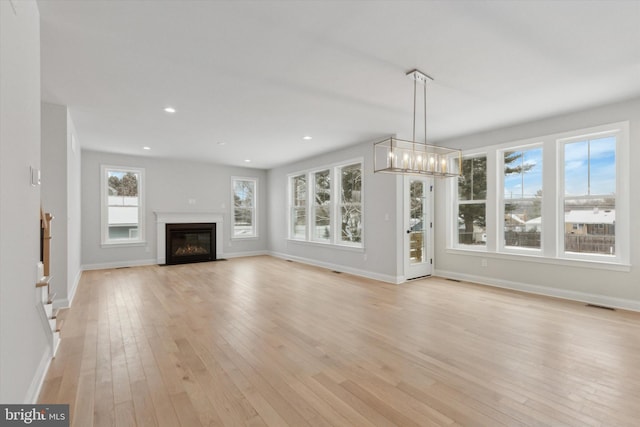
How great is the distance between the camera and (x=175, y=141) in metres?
5.80

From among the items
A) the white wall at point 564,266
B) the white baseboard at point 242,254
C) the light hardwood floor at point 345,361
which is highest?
the white wall at point 564,266

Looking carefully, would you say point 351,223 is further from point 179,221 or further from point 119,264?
point 119,264

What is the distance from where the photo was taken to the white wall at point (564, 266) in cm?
383

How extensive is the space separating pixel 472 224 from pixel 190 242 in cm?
672

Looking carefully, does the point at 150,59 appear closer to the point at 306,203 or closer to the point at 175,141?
the point at 175,141

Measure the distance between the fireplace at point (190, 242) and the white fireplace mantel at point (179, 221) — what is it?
0.28 feet

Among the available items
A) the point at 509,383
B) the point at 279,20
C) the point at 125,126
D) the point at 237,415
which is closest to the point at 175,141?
the point at 125,126

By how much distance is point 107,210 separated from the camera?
6867mm

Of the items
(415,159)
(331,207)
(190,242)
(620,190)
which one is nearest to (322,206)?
(331,207)

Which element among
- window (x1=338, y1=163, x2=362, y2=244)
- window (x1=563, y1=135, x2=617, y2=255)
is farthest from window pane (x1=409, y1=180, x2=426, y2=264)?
window (x1=563, y1=135, x2=617, y2=255)

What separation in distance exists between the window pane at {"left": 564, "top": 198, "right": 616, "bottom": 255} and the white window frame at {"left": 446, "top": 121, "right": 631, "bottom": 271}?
0.23 ft

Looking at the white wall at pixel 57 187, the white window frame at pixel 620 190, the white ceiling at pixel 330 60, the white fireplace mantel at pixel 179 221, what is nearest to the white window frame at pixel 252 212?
the white fireplace mantel at pixel 179 221

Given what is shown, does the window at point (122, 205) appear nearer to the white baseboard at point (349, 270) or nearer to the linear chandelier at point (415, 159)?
the white baseboard at point (349, 270)

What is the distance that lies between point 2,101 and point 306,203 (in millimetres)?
6383
